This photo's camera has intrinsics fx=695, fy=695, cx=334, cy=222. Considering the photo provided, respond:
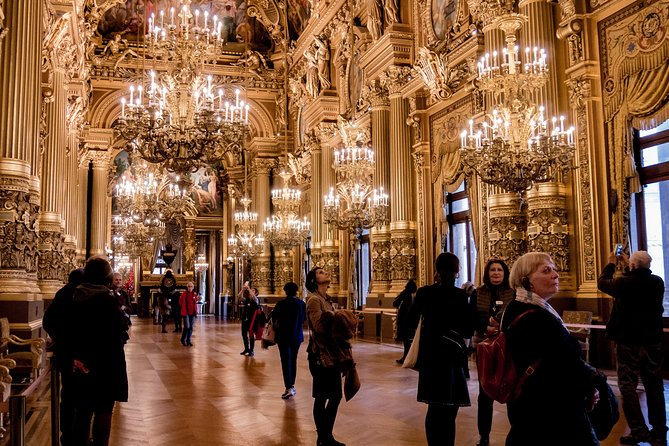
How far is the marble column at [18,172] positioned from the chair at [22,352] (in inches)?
21.1

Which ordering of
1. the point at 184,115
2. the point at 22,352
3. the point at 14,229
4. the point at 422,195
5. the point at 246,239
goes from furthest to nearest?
1. the point at 246,239
2. the point at 422,195
3. the point at 184,115
4. the point at 14,229
5. the point at 22,352

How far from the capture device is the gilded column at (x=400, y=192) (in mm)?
16062

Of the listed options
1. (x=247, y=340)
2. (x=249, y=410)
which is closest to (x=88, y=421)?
(x=249, y=410)

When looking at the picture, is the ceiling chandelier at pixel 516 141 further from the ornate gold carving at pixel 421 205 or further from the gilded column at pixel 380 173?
the gilded column at pixel 380 173

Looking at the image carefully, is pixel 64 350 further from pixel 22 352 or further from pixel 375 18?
pixel 375 18

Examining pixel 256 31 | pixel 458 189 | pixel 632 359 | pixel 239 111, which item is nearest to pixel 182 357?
pixel 239 111

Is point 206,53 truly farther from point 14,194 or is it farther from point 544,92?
point 544,92

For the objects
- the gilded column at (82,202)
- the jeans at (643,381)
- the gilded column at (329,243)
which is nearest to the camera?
the jeans at (643,381)

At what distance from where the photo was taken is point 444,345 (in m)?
4.80

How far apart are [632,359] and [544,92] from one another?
6033 mm

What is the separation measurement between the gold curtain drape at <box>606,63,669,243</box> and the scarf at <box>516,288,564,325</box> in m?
7.05

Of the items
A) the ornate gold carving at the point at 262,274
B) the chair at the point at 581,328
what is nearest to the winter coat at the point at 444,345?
the chair at the point at 581,328

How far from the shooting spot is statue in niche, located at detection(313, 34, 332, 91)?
22203 mm

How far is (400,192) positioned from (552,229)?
6102mm
